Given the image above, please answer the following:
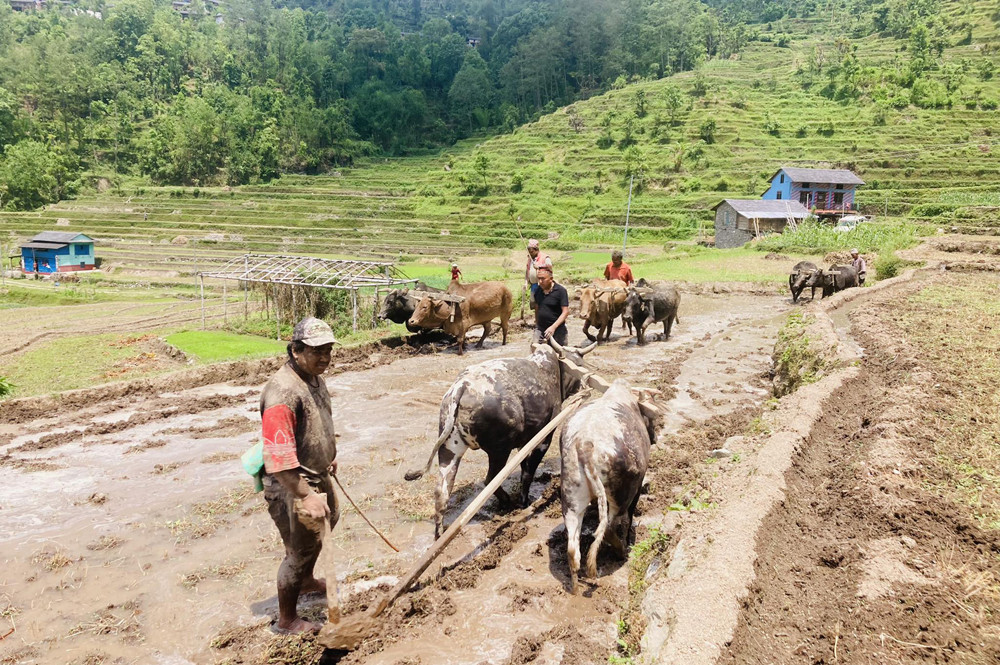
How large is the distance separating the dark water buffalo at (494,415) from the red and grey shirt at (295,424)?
150 centimetres

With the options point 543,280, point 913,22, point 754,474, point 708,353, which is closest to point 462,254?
point 708,353

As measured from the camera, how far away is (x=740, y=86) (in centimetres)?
8456

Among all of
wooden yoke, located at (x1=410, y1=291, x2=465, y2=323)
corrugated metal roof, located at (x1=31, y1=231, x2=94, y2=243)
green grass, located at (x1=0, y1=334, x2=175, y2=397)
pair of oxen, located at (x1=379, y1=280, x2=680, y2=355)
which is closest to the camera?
green grass, located at (x1=0, y1=334, x2=175, y2=397)

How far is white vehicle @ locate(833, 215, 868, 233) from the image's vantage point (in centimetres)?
3593

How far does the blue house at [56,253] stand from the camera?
40469 mm

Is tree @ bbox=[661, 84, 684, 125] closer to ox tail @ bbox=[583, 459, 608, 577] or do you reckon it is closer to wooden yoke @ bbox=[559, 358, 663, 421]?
wooden yoke @ bbox=[559, 358, 663, 421]

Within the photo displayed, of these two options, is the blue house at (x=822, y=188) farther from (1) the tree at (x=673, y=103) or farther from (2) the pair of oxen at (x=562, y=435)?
(2) the pair of oxen at (x=562, y=435)

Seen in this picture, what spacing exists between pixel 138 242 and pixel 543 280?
50.5 metres

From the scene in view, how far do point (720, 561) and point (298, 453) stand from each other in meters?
3.02

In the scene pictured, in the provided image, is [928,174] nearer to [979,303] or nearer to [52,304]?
[979,303]

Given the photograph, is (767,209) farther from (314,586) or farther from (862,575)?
(314,586)

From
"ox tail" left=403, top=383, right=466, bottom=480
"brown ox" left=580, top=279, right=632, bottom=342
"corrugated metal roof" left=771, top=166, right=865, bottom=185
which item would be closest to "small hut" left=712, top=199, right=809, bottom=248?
"corrugated metal roof" left=771, top=166, right=865, bottom=185

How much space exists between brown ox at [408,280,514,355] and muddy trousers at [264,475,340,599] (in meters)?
9.76

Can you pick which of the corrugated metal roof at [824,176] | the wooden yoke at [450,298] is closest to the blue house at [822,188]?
the corrugated metal roof at [824,176]
